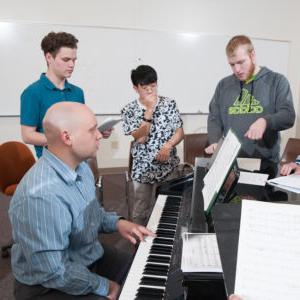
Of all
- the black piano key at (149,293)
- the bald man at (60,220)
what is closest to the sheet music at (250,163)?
the bald man at (60,220)

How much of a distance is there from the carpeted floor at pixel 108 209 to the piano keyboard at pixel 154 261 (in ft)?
3.88

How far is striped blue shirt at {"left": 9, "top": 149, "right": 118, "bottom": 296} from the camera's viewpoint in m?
1.05

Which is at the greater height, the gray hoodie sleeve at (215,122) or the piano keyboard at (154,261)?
the gray hoodie sleeve at (215,122)

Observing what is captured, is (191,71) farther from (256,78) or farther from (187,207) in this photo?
(187,207)

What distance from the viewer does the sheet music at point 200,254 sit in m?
0.91

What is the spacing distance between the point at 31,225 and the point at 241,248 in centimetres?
70

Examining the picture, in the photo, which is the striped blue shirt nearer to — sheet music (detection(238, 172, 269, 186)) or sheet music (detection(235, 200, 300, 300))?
sheet music (detection(235, 200, 300, 300))

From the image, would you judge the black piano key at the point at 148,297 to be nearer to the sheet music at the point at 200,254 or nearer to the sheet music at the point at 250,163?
the sheet music at the point at 200,254

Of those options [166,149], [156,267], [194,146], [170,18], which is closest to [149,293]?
[156,267]

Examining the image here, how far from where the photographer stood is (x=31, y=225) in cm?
104

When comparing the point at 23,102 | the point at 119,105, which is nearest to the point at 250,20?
the point at 119,105

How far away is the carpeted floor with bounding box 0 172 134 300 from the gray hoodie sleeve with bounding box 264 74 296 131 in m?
1.44

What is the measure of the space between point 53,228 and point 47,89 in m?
1.14

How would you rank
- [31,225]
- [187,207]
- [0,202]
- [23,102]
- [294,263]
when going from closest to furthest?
[294,263] → [31,225] → [187,207] → [23,102] → [0,202]
